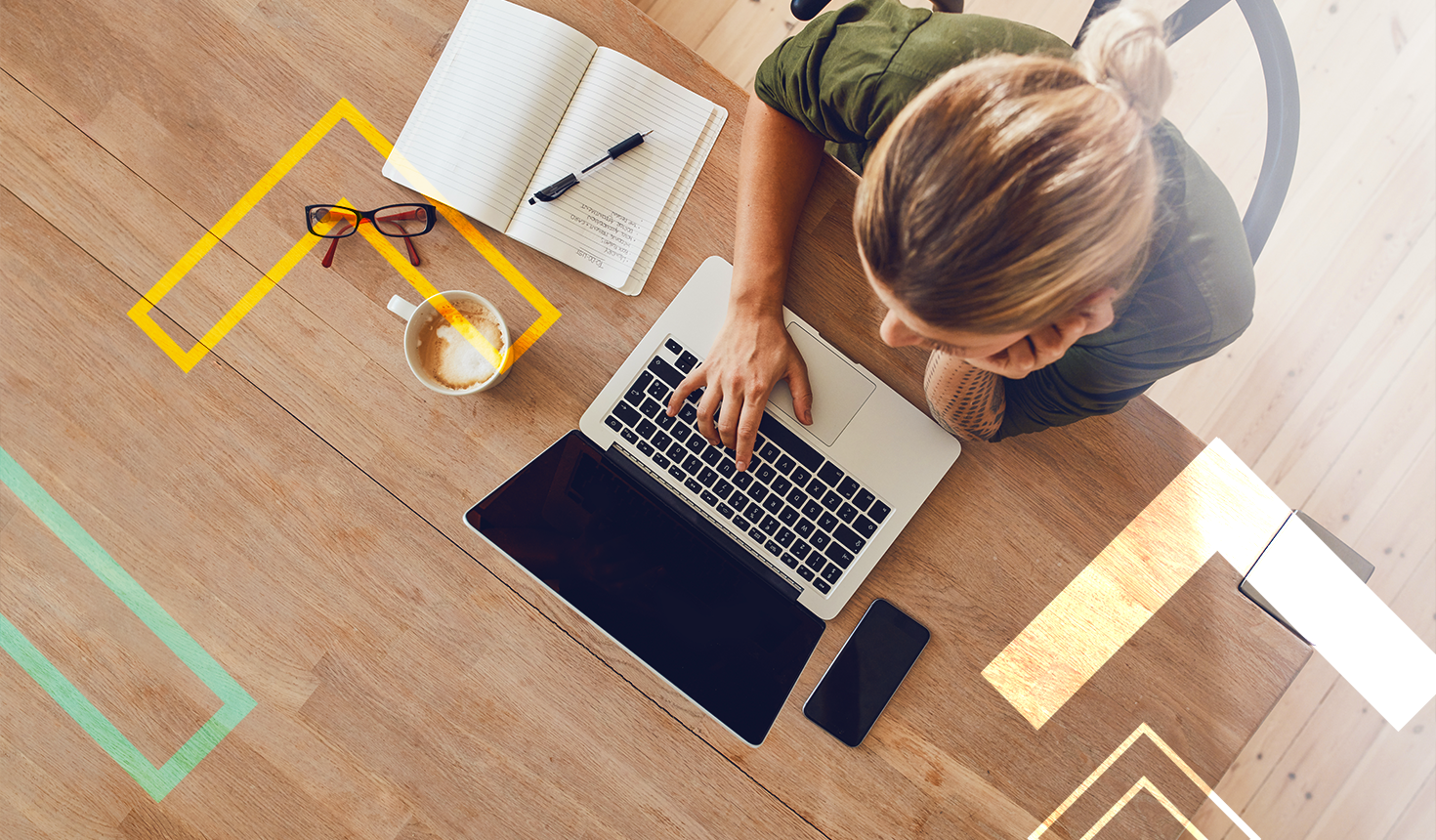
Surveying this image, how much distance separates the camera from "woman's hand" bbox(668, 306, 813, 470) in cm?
79

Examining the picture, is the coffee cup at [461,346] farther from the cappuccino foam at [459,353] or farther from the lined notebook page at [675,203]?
the lined notebook page at [675,203]

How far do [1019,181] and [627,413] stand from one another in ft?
1.58

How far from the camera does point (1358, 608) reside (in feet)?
2.57

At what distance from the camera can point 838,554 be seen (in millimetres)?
810

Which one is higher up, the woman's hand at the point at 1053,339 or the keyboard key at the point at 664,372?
the woman's hand at the point at 1053,339

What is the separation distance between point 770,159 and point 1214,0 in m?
0.45

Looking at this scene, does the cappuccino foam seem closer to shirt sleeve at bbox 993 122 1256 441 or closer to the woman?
the woman

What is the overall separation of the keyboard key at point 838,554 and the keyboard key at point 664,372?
9.9 inches

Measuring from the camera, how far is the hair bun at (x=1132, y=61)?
1.70 ft

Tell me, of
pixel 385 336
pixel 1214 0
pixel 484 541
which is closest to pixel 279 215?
pixel 385 336

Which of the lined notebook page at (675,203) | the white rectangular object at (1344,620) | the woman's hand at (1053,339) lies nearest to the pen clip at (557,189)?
the lined notebook page at (675,203)

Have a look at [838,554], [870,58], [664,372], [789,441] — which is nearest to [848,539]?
[838,554]

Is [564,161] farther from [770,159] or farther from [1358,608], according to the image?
[1358,608]

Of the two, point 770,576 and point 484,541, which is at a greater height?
point 770,576
